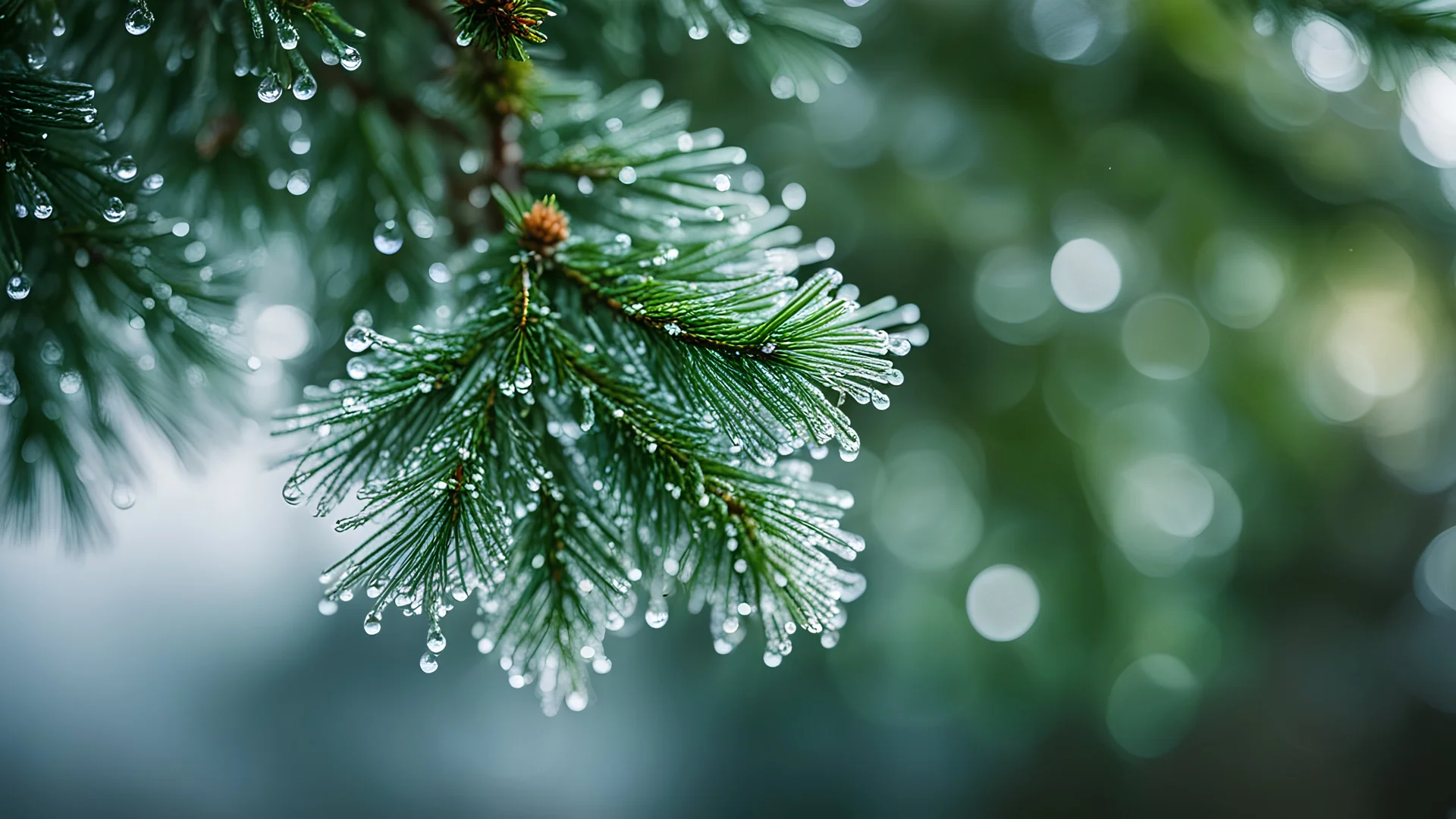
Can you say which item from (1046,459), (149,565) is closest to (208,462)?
(149,565)

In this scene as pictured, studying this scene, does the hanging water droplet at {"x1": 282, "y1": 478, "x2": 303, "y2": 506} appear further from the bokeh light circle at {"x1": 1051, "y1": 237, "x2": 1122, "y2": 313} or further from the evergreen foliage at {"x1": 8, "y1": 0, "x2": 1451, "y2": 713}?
the bokeh light circle at {"x1": 1051, "y1": 237, "x2": 1122, "y2": 313}

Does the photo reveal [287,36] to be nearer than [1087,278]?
Yes

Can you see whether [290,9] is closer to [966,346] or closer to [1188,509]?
[966,346]

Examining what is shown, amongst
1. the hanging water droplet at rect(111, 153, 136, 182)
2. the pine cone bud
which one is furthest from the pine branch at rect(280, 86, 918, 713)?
the hanging water droplet at rect(111, 153, 136, 182)

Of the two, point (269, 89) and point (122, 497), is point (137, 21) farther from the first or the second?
point (122, 497)

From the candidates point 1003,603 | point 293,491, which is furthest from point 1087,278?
point 293,491

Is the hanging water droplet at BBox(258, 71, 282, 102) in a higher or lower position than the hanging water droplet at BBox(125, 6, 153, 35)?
lower
